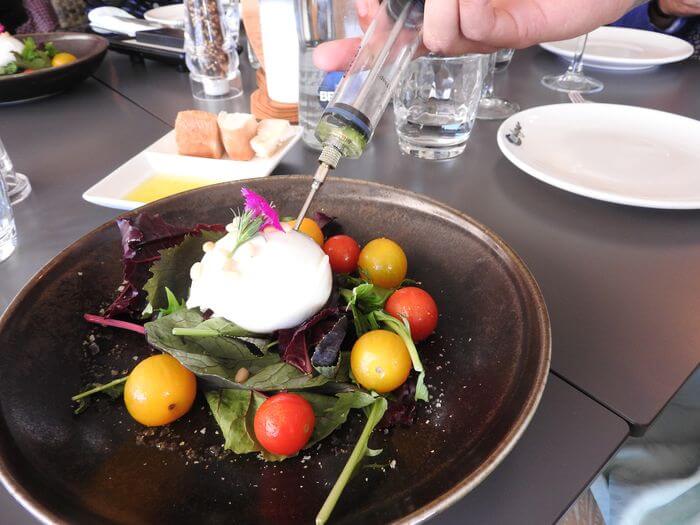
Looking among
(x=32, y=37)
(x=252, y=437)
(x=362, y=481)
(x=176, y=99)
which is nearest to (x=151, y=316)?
(x=252, y=437)

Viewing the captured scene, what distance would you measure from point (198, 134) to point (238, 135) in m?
0.10

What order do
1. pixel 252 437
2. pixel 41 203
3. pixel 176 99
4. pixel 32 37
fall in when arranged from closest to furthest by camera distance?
pixel 252 437, pixel 41 203, pixel 176 99, pixel 32 37

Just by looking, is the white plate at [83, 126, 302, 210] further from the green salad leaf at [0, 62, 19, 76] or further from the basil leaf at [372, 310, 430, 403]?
the green salad leaf at [0, 62, 19, 76]

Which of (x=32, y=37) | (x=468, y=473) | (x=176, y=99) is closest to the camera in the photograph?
(x=468, y=473)

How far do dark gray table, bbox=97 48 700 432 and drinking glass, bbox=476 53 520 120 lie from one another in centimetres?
4

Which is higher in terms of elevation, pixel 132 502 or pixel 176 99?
pixel 132 502

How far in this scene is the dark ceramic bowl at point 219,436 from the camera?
0.50 m

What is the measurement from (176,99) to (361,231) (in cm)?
99

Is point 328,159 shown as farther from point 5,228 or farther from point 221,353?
point 5,228

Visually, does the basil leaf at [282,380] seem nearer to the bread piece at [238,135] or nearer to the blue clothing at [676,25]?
the bread piece at [238,135]

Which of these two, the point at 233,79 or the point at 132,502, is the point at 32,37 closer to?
the point at 233,79

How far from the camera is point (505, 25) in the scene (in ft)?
3.37

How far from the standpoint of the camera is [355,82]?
0.77m

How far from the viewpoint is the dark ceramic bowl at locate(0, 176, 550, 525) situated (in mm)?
497
